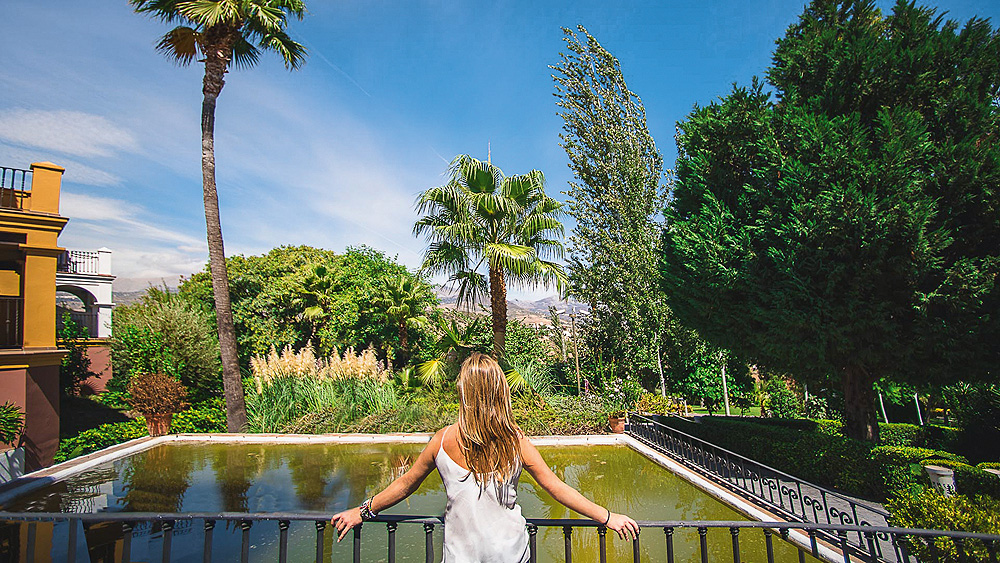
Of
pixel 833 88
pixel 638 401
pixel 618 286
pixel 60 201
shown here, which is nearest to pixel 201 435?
pixel 60 201

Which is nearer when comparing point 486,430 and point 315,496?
point 486,430

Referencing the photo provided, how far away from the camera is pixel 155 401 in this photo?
1087 cm

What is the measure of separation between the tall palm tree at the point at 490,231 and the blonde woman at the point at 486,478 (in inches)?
376

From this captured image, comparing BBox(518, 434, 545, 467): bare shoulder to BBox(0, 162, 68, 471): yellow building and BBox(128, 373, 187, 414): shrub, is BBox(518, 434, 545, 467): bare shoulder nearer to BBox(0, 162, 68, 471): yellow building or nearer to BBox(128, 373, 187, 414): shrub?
BBox(0, 162, 68, 471): yellow building

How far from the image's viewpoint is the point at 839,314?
21.8 feet

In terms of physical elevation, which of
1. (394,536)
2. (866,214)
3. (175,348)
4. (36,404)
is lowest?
(394,536)

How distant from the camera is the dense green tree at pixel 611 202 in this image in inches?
567

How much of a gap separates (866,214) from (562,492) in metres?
6.60

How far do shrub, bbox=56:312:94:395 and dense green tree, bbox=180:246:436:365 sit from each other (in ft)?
12.0

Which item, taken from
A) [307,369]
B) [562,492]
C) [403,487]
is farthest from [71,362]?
[562,492]

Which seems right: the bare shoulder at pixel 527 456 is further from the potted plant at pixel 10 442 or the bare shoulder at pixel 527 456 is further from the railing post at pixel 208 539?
the potted plant at pixel 10 442

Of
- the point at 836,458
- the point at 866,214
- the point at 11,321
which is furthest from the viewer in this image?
the point at 11,321

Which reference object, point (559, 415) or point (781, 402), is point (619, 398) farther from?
point (781, 402)

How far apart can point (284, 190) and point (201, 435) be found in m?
9.61
